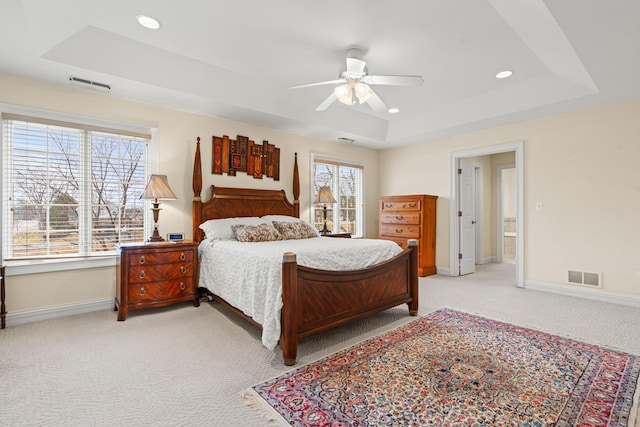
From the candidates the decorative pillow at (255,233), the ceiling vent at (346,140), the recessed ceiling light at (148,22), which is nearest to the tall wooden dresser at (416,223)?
the ceiling vent at (346,140)

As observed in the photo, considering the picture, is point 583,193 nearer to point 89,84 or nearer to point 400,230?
point 400,230

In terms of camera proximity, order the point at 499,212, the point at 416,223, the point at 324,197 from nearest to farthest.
→ the point at 324,197
the point at 416,223
the point at 499,212

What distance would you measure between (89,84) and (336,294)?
321 centimetres

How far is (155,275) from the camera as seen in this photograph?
3338 mm

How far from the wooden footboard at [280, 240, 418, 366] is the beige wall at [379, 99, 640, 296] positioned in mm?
2314

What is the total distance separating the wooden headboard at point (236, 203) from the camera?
4.06 metres

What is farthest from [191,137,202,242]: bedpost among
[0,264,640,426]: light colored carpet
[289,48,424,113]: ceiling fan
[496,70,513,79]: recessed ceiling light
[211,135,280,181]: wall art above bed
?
[496,70,513,79]: recessed ceiling light

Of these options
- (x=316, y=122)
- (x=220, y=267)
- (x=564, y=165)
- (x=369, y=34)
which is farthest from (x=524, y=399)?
(x=316, y=122)

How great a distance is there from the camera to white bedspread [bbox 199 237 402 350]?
7.70 feet

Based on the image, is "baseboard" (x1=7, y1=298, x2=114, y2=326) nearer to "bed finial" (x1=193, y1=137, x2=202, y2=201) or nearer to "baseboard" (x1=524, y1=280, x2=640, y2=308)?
"bed finial" (x1=193, y1=137, x2=202, y2=201)

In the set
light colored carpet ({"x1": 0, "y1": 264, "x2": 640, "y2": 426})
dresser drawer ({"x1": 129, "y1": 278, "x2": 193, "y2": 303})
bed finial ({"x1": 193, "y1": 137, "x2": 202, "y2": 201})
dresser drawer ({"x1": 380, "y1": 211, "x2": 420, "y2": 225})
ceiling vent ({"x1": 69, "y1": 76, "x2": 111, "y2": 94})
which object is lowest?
light colored carpet ({"x1": 0, "y1": 264, "x2": 640, "y2": 426})

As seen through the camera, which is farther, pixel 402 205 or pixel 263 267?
pixel 402 205

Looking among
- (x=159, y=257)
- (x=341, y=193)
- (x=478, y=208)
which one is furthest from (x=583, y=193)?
(x=159, y=257)

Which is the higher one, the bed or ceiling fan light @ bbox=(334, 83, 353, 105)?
ceiling fan light @ bbox=(334, 83, 353, 105)
